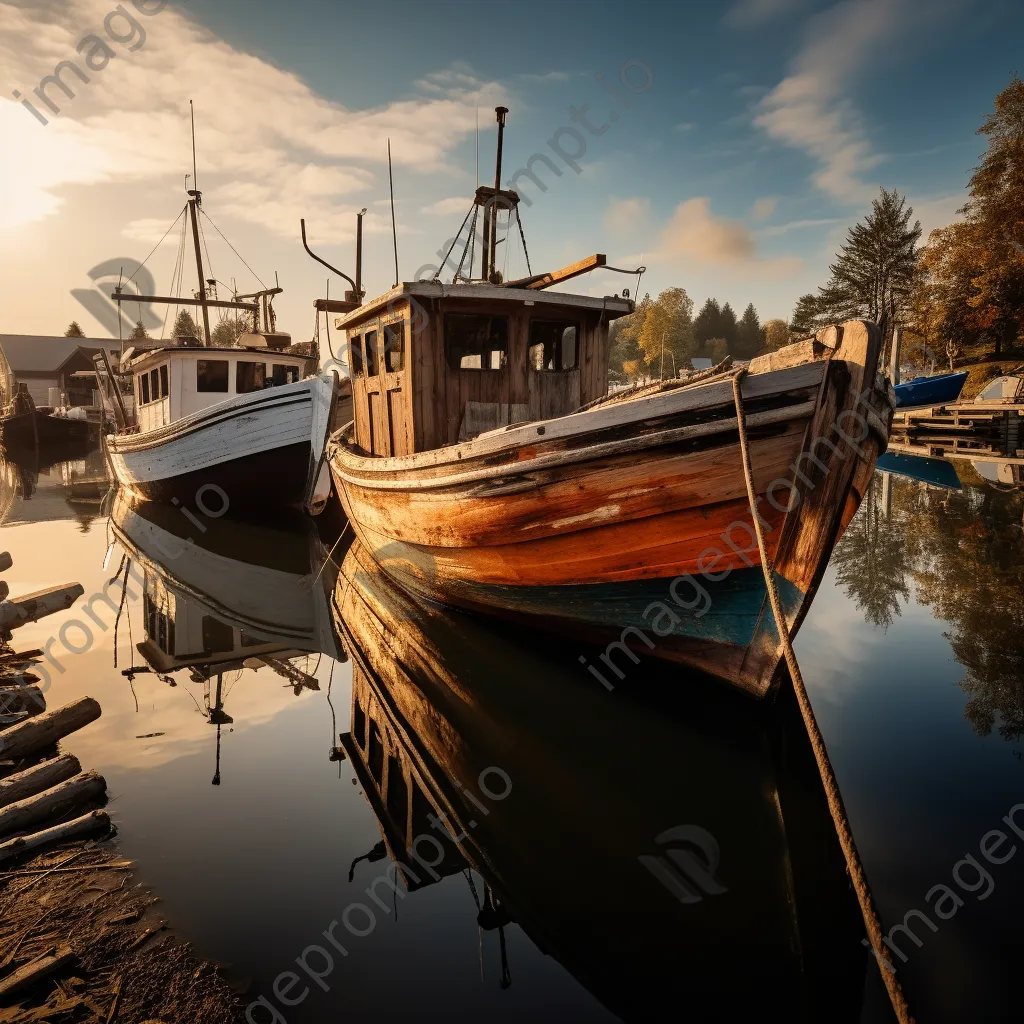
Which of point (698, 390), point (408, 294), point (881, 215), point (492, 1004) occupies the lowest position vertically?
point (492, 1004)

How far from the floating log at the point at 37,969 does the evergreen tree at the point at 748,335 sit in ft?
303

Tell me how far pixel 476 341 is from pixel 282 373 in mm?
9907

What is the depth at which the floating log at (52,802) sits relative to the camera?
3.59m

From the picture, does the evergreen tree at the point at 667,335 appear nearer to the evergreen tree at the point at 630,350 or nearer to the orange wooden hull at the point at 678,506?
the evergreen tree at the point at 630,350

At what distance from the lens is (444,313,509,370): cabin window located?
24.6 feet

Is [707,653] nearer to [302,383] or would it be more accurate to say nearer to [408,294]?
[408,294]

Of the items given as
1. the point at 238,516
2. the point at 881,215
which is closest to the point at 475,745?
the point at 238,516

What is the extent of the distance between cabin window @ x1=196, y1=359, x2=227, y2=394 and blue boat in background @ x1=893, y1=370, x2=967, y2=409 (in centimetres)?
2738

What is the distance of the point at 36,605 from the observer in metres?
7.83

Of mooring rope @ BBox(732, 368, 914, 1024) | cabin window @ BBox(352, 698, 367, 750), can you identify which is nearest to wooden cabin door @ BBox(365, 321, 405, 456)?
cabin window @ BBox(352, 698, 367, 750)

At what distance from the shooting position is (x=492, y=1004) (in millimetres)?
2707

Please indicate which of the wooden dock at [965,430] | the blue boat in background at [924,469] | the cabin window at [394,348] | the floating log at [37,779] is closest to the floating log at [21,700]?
the floating log at [37,779]

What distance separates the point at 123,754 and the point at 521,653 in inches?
133

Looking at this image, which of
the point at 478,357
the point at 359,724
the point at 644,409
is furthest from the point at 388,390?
the point at 644,409
